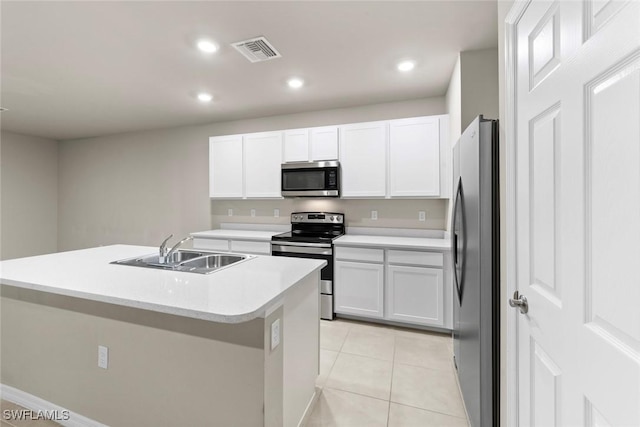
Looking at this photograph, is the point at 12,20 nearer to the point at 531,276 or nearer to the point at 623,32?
the point at 623,32

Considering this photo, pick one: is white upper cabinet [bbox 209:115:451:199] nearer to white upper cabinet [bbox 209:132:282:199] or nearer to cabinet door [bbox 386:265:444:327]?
white upper cabinet [bbox 209:132:282:199]

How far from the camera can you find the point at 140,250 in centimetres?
252

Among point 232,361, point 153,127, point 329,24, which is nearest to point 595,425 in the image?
point 232,361

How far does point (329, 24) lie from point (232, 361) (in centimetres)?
226

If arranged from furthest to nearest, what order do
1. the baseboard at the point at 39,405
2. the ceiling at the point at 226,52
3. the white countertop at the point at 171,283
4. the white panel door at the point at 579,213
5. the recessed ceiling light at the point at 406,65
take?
the recessed ceiling light at the point at 406,65 < the ceiling at the point at 226,52 < the baseboard at the point at 39,405 < the white countertop at the point at 171,283 < the white panel door at the point at 579,213

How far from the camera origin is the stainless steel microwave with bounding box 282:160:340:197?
3500mm

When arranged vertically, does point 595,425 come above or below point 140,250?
below

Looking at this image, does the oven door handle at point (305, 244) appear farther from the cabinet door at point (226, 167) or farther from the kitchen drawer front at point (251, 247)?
the cabinet door at point (226, 167)

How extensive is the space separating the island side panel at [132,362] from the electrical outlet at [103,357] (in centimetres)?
3

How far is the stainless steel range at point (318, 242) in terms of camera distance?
3.31 metres

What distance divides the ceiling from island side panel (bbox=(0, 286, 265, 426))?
193 cm

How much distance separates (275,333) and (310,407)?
85cm

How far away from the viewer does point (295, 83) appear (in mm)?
3137

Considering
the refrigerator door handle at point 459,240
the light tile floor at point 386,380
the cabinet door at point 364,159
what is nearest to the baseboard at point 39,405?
the light tile floor at point 386,380
